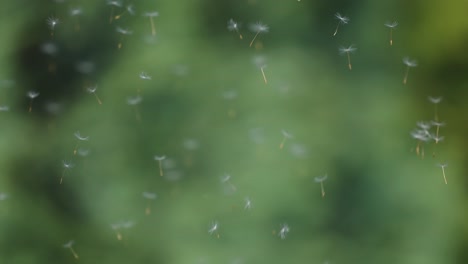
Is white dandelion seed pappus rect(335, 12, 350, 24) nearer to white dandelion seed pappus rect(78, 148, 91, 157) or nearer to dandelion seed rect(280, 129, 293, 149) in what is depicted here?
dandelion seed rect(280, 129, 293, 149)

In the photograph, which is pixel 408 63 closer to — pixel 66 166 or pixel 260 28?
pixel 260 28

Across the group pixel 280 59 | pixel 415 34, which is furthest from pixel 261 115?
pixel 415 34

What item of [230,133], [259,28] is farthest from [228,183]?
[259,28]

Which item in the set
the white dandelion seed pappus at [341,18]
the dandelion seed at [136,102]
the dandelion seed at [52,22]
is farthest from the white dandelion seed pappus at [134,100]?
the white dandelion seed pappus at [341,18]

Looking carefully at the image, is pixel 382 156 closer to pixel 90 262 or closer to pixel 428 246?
pixel 428 246

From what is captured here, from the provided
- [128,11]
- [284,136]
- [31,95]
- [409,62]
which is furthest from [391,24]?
[31,95]

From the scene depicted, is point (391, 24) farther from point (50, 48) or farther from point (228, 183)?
point (50, 48)

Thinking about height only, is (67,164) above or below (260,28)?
below

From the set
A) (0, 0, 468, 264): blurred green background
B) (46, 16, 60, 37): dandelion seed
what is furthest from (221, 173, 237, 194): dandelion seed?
(46, 16, 60, 37): dandelion seed
